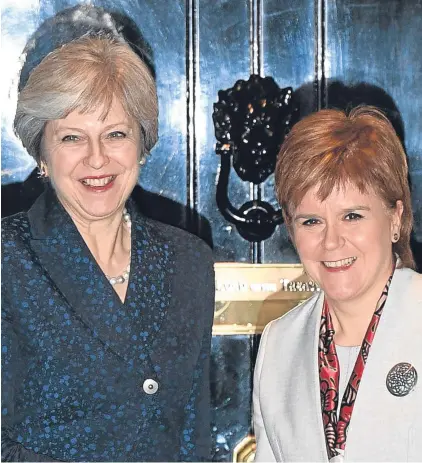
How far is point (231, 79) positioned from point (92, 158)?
88 centimetres

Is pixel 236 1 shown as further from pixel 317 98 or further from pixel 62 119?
pixel 62 119

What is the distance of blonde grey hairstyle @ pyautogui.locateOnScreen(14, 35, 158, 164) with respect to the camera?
208 cm

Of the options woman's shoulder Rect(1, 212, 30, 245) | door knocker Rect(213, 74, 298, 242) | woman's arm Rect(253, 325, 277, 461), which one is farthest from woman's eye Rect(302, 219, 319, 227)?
door knocker Rect(213, 74, 298, 242)

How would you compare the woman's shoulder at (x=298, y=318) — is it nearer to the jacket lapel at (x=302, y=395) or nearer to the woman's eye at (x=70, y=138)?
the jacket lapel at (x=302, y=395)

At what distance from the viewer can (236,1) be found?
9.57ft

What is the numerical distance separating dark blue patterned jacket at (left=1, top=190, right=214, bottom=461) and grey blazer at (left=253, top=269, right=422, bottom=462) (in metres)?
0.18

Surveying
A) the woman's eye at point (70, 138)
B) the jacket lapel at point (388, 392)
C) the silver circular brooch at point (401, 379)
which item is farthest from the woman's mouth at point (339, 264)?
the woman's eye at point (70, 138)

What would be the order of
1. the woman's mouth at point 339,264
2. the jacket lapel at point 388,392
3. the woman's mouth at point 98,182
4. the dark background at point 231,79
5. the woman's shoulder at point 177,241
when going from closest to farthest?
the jacket lapel at point 388,392 → the woman's mouth at point 339,264 → the woman's mouth at point 98,182 → the woman's shoulder at point 177,241 → the dark background at point 231,79

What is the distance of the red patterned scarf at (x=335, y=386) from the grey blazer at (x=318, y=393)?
0.05ft

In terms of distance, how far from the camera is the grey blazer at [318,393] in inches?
75.9

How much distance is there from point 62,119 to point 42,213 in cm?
21

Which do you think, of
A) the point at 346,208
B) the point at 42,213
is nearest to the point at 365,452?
the point at 346,208

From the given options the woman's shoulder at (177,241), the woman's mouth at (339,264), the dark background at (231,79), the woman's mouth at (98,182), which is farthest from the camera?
the dark background at (231,79)

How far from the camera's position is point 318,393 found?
2.03 meters
